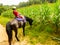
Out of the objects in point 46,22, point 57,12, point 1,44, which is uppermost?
point 57,12

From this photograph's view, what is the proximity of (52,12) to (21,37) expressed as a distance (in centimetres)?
233

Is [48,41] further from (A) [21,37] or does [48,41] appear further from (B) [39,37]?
(A) [21,37]

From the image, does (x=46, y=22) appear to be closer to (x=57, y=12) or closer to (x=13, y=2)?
(x=57, y=12)

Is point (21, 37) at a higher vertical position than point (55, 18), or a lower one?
lower

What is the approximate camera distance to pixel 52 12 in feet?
39.1

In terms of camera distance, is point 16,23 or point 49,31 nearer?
point 16,23

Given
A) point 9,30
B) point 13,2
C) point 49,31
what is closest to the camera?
point 9,30

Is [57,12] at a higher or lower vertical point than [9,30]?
higher

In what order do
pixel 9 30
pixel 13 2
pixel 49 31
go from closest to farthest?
1. pixel 9 30
2. pixel 49 31
3. pixel 13 2

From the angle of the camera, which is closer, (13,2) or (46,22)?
(46,22)

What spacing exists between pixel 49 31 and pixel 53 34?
1.17 feet

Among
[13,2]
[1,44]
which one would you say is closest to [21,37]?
[1,44]

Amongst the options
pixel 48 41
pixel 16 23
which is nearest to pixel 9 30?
pixel 16 23

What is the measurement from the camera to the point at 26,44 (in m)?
10.9
